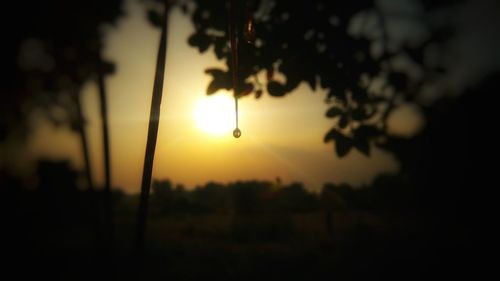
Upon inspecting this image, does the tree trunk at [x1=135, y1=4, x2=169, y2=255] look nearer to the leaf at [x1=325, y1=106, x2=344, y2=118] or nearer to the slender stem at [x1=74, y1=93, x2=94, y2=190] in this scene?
the slender stem at [x1=74, y1=93, x2=94, y2=190]

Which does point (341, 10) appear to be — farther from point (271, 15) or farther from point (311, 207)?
point (311, 207)

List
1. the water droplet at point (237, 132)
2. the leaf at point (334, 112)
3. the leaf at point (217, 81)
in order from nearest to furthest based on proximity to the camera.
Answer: the water droplet at point (237, 132) → the leaf at point (217, 81) → the leaf at point (334, 112)

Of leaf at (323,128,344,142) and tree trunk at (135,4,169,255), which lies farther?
leaf at (323,128,344,142)

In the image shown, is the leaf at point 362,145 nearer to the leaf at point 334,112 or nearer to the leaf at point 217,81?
the leaf at point 334,112

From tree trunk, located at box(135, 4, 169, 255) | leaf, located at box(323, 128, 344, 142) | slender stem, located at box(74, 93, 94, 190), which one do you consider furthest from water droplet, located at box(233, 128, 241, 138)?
leaf, located at box(323, 128, 344, 142)

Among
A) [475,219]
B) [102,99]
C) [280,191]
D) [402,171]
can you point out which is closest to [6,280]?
[402,171]

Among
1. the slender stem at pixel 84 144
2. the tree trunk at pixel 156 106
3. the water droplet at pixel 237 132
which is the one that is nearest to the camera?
the tree trunk at pixel 156 106

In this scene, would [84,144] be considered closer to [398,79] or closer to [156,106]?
[156,106]

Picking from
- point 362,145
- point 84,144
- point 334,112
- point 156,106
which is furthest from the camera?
point 334,112

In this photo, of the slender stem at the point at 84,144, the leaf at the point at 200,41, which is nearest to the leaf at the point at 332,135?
the leaf at the point at 200,41

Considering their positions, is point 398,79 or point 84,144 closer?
point 84,144

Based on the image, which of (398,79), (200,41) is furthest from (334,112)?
(200,41)
